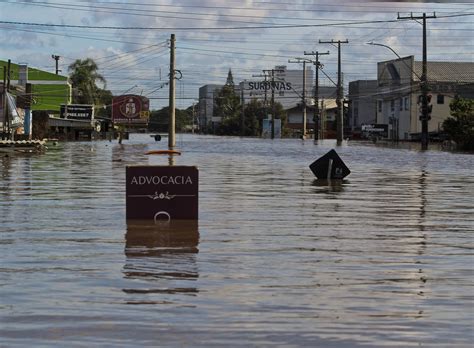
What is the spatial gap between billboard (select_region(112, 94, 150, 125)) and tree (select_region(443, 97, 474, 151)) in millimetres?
48159

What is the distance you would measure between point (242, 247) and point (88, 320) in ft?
15.5

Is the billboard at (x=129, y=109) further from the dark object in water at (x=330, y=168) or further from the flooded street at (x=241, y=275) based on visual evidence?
the flooded street at (x=241, y=275)

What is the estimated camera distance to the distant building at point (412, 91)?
10244cm

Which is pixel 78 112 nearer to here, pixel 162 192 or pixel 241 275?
pixel 162 192

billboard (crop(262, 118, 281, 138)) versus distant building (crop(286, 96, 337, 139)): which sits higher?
distant building (crop(286, 96, 337, 139))

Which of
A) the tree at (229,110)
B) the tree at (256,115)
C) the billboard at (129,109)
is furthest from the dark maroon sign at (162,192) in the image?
the tree at (229,110)

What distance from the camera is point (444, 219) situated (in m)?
16.1

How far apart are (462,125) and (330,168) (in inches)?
1799

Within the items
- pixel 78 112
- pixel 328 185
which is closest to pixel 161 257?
pixel 328 185

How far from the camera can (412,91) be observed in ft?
315

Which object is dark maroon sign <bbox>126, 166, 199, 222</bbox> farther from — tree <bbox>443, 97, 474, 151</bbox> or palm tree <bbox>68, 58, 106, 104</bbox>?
palm tree <bbox>68, 58, 106, 104</bbox>

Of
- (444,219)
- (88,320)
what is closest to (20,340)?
(88,320)

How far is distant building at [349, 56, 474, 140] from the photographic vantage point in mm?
102438

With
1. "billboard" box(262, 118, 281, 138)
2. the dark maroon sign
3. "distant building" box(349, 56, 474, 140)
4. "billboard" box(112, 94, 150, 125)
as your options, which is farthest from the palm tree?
the dark maroon sign
